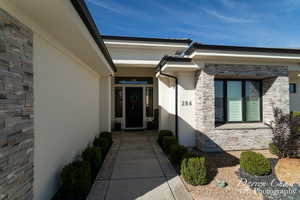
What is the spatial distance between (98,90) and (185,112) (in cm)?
410

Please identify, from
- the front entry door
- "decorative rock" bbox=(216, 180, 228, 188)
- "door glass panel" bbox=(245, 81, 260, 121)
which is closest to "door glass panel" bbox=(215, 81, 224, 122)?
"door glass panel" bbox=(245, 81, 260, 121)

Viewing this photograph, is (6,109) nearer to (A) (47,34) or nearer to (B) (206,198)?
(A) (47,34)

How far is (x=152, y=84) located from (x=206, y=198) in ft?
24.7

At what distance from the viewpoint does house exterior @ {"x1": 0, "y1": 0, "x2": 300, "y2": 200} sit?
188cm

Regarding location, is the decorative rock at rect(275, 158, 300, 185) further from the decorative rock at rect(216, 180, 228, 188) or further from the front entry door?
the front entry door

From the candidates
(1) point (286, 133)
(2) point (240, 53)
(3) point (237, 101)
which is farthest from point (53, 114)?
(3) point (237, 101)

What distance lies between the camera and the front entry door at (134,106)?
947 cm

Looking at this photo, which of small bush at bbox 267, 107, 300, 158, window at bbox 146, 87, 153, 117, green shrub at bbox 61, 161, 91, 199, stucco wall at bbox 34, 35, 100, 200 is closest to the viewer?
stucco wall at bbox 34, 35, 100, 200

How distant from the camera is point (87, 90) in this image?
5059mm

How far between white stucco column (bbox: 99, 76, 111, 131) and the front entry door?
235 centimetres

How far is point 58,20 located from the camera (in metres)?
2.14

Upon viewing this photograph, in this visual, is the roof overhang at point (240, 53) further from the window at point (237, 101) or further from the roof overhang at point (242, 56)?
the window at point (237, 101)

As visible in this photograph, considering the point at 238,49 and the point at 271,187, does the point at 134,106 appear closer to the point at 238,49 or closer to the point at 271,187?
the point at 238,49

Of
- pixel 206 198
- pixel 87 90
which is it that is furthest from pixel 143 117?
pixel 206 198
